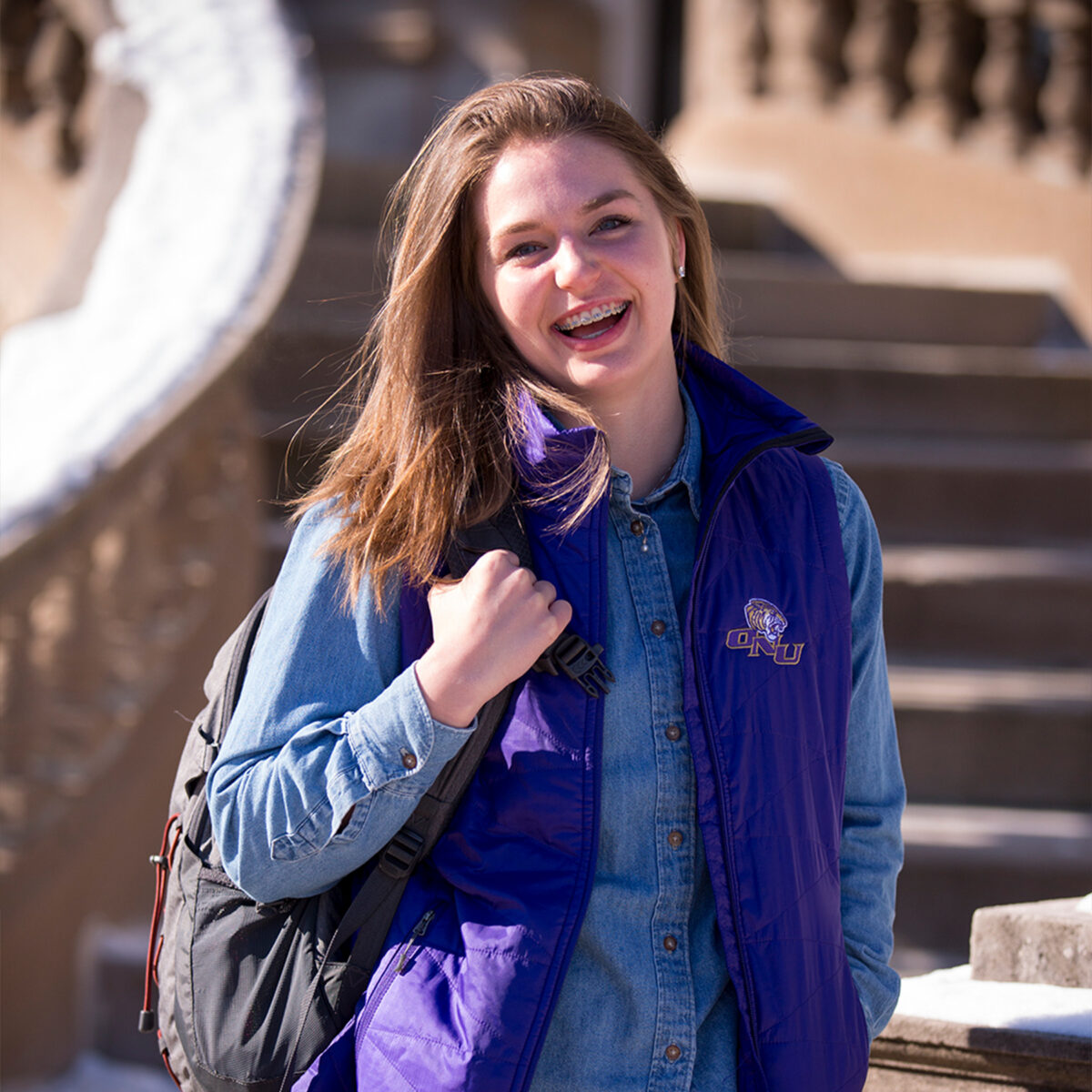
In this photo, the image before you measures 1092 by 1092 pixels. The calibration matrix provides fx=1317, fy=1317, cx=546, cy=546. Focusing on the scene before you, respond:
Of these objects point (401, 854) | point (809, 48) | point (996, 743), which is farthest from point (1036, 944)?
point (809, 48)

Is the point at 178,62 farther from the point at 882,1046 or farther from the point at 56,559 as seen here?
the point at 882,1046

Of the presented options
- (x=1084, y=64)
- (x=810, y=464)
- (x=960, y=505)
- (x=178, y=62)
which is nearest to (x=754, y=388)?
(x=810, y=464)

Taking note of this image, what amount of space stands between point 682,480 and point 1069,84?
5678mm

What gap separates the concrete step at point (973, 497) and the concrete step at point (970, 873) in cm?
133

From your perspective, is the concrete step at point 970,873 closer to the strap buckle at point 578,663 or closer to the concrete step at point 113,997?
the concrete step at point 113,997

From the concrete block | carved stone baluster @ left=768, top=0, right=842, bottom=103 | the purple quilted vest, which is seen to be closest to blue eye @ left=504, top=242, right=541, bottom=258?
the purple quilted vest

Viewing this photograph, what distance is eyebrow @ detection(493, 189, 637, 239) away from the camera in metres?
1.51

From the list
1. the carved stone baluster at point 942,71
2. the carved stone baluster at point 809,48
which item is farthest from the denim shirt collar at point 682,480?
the carved stone baluster at point 809,48

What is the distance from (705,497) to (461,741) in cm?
40

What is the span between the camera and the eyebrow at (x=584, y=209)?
151 centimetres

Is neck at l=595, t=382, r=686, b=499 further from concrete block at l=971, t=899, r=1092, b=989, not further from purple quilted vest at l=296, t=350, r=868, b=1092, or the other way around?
concrete block at l=971, t=899, r=1092, b=989

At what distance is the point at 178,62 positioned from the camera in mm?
5289

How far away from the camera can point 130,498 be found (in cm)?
376

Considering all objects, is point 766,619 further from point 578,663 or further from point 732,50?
point 732,50
